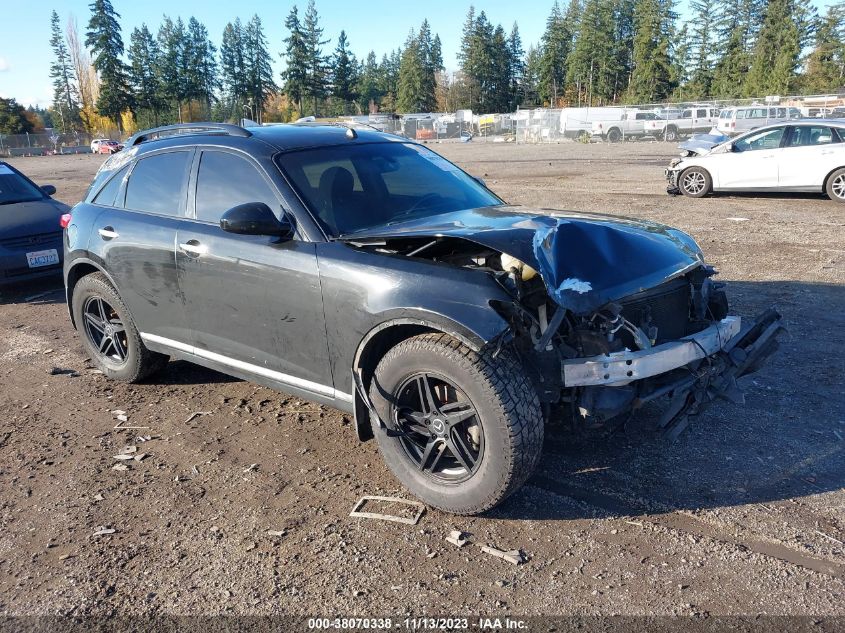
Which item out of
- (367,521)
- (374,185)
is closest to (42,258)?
(374,185)

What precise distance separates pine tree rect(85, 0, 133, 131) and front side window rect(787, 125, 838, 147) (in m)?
93.6

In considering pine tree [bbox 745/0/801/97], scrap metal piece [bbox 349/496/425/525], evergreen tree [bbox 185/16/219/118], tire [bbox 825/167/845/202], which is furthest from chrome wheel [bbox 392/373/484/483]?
evergreen tree [bbox 185/16/219/118]

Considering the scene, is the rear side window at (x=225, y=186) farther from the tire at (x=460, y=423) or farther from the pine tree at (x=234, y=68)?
the pine tree at (x=234, y=68)

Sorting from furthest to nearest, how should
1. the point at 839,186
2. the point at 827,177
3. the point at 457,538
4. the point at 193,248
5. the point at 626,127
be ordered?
the point at 626,127 → the point at 827,177 → the point at 839,186 → the point at 193,248 → the point at 457,538

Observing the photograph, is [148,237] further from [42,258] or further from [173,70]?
[173,70]

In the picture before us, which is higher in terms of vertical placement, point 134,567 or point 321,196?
point 321,196

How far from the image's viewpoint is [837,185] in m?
13.4

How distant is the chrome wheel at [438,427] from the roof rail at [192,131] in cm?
215

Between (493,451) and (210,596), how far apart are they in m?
1.40

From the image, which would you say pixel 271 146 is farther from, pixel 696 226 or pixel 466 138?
pixel 466 138

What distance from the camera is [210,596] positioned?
2.94m

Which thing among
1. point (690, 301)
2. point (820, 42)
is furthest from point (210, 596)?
point (820, 42)

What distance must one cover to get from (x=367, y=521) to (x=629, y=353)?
154 cm

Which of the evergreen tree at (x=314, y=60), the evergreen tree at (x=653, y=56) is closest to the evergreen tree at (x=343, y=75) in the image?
the evergreen tree at (x=314, y=60)
